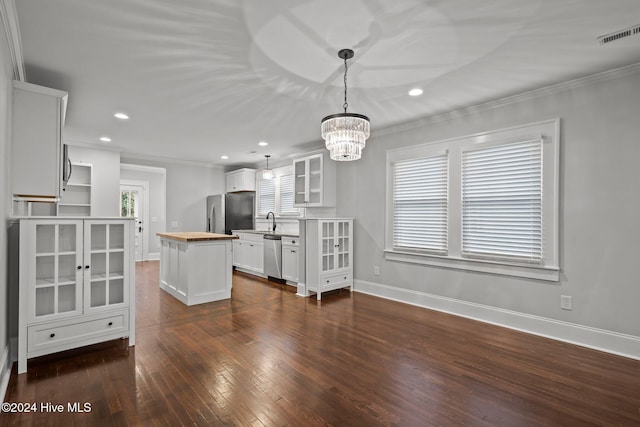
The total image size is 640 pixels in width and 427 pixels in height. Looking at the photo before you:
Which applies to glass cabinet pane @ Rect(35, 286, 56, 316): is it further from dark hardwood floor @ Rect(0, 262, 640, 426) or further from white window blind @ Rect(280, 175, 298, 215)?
white window blind @ Rect(280, 175, 298, 215)

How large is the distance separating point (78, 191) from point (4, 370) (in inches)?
189

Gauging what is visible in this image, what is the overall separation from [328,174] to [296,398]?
3930mm

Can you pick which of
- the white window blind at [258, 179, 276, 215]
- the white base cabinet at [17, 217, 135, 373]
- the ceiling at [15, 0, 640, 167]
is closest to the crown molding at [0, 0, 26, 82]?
the ceiling at [15, 0, 640, 167]

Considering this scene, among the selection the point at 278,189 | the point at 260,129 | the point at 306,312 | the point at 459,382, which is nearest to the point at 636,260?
the point at 459,382

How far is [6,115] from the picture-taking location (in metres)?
2.29

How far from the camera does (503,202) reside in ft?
11.6

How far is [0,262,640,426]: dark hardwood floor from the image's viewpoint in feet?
6.23

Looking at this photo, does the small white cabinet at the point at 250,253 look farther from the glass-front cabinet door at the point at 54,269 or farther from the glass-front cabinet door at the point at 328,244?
the glass-front cabinet door at the point at 54,269

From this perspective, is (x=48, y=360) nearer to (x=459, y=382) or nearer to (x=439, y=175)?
(x=459, y=382)

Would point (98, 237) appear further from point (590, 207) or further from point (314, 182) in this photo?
point (590, 207)

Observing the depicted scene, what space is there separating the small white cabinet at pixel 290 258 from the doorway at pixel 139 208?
4.20 metres

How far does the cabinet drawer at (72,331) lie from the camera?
2467 millimetres

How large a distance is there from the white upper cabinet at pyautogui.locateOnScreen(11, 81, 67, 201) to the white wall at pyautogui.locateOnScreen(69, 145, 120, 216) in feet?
12.3

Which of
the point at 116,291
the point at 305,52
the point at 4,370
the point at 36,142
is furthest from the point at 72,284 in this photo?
the point at 305,52
